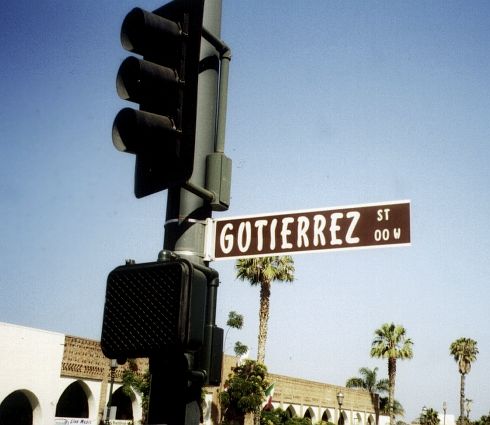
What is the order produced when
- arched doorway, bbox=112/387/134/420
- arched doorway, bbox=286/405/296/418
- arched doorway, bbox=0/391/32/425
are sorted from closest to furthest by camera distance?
arched doorway, bbox=0/391/32/425 < arched doorway, bbox=112/387/134/420 < arched doorway, bbox=286/405/296/418

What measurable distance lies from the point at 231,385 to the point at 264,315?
14.5ft

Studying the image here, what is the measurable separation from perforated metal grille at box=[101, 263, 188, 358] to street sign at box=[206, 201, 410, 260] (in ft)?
2.39

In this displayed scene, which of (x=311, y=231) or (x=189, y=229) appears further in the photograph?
(x=311, y=231)

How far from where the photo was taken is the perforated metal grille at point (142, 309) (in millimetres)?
2210

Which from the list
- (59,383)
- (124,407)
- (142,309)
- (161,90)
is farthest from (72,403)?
(161,90)

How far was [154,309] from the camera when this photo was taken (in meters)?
2.27

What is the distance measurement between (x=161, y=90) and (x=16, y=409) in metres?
28.0

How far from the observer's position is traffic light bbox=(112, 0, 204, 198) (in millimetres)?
2367

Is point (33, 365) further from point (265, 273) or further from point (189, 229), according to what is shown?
point (189, 229)

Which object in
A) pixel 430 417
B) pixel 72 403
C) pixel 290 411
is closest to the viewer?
pixel 72 403

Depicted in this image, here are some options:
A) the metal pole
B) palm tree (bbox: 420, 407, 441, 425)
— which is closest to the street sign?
the metal pole

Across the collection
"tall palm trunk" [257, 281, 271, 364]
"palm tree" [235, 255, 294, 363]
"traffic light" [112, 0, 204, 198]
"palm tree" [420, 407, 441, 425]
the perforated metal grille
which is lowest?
"palm tree" [420, 407, 441, 425]

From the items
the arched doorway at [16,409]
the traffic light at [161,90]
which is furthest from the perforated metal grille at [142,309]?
the arched doorway at [16,409]

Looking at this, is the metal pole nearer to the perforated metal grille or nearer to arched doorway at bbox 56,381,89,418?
the perforated metal grille
